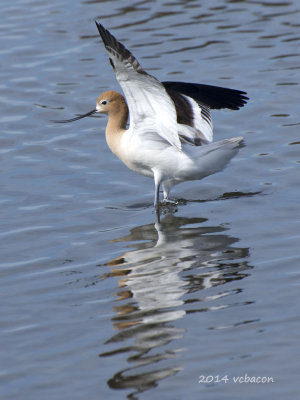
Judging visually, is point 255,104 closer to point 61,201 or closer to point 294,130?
point 294,130

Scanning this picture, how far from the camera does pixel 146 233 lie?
835 centimetres

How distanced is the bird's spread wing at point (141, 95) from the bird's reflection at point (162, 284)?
0.91m

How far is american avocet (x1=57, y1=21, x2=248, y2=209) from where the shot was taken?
8.09 meters

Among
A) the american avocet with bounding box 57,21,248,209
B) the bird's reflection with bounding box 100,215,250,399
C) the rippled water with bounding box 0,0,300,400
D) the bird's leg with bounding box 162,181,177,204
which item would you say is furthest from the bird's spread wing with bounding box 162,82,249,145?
the bird's reflection with bounding box 100,215,250,399

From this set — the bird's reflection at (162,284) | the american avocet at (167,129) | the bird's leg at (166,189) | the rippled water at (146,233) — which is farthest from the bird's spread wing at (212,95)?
the bird's reflection at (162,284)

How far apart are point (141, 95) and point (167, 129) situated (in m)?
0.63

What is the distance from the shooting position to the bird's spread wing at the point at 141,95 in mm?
7328

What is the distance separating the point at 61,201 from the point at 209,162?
62.7 inches

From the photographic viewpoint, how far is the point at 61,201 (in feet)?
30.0

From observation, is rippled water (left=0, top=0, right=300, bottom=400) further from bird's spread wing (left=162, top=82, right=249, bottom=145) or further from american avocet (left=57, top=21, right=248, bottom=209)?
bird's spread wing (left=162, top=82, right=249, bottom=145)

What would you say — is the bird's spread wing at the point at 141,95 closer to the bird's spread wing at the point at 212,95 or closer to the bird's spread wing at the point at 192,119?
the bird's spread wing at the point at 192,119

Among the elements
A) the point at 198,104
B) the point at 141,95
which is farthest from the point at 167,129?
the point at 198,104

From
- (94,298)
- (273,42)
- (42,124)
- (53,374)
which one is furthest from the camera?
(273,42)

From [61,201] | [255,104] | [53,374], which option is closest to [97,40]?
[255,104]
